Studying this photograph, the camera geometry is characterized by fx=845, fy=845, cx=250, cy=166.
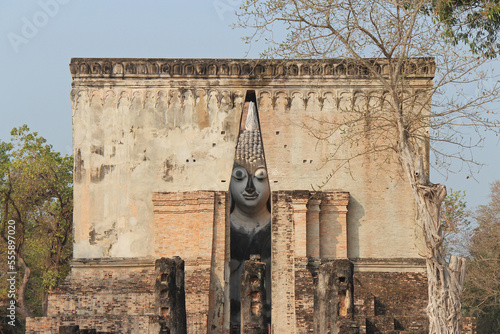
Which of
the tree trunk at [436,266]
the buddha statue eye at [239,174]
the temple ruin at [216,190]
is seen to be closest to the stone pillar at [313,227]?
the temple ruin at [216,190]

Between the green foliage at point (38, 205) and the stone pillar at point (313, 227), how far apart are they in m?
7.66

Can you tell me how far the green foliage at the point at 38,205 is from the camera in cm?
2098

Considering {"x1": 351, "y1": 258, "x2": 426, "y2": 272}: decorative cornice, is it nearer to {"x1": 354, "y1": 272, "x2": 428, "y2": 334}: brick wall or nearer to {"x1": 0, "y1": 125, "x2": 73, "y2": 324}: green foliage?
{"x1": 354, "y1": 272, "x2": 428, "y2": 334}: brick wall

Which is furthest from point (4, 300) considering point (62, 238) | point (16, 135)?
point (16, 135)

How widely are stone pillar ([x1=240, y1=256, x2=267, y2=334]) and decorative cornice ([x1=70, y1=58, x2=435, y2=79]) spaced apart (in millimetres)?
4997

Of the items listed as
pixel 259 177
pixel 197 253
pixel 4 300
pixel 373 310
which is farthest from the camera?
pixel 4 300

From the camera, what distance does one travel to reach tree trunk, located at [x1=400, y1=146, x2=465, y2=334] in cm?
1162

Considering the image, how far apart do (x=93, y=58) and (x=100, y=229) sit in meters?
3.43

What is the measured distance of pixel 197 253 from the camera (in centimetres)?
1608

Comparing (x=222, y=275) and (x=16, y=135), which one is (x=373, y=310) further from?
(x=16, y=135)

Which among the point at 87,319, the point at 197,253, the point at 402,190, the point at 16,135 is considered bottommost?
the point at 87,319

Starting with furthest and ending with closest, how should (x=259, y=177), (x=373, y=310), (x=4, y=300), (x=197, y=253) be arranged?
1. (x=4, y=300)
2. (x=259, y=177)
3. (x=197, y=253)
4. (x=373, y=310)

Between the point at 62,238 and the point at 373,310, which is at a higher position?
the point at 62,238

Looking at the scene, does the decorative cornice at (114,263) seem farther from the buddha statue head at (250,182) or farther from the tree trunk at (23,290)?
the tree trunk at (23,290)
